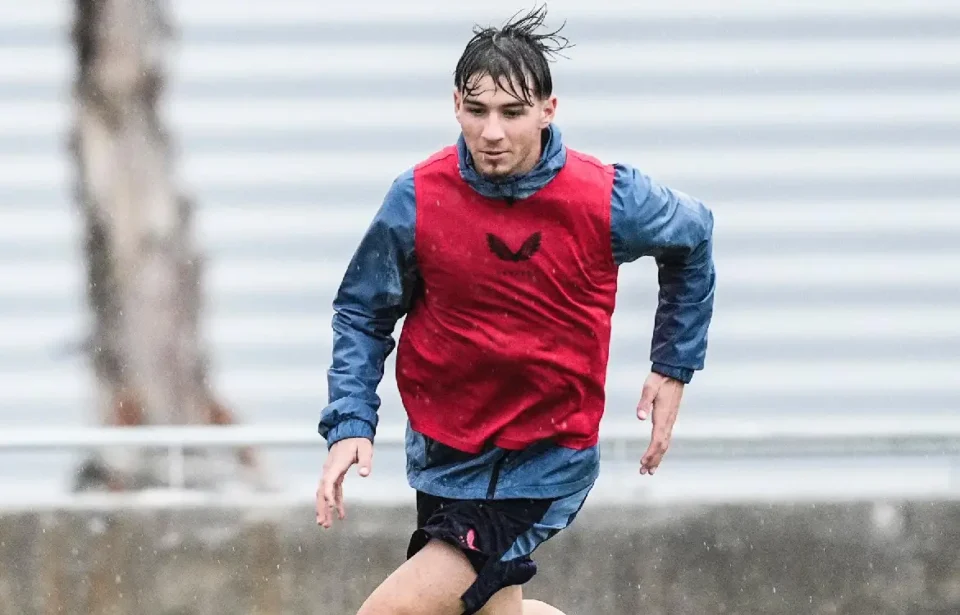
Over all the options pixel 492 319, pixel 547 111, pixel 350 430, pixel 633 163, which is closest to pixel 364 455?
pixel 350 430

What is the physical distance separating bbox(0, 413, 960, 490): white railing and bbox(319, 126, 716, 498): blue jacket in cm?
163

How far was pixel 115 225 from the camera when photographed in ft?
21.5

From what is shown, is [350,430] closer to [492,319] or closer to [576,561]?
[492,319]

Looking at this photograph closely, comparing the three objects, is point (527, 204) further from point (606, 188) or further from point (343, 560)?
point (343, 560)

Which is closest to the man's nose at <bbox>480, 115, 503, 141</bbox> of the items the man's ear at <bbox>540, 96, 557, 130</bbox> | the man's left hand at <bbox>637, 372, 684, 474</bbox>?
the man's ear at <bbox>540, 96, 557, 130</bbox>

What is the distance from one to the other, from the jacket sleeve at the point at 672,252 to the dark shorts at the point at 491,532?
0.48m

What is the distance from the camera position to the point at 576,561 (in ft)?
20.1

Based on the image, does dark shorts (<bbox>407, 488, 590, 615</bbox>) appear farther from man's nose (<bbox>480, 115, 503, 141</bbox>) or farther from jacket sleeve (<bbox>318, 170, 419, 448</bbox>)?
man's nose (<bbox>480, 115, 503, 141</bbox>)

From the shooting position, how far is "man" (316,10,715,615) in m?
4.24

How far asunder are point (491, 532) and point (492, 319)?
50 cm

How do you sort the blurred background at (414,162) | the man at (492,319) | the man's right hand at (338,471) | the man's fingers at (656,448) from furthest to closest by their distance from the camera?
1. the blurred background at (414,162)
2. the man's fingers at (656,448)
3. the man at (492,319)
4. the man's right hand at (338,471)

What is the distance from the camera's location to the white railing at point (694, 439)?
6.20 metres

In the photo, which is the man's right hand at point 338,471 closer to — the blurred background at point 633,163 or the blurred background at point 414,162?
the blurred background at point 414,162

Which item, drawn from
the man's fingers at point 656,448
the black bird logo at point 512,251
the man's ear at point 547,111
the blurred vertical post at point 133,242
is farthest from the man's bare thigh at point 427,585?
the blurred vertical post at point 133,242
